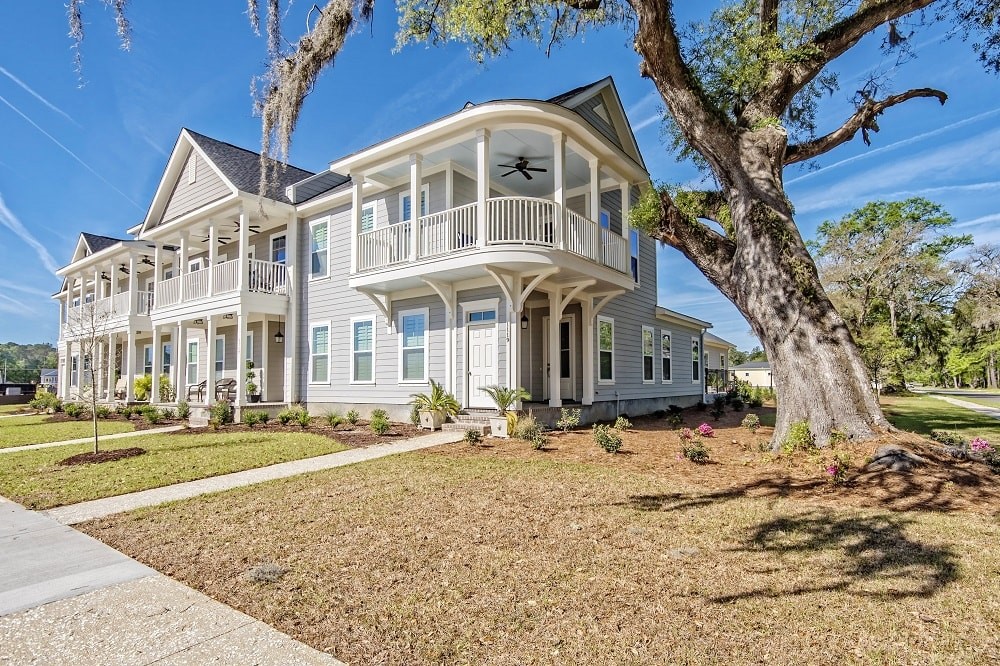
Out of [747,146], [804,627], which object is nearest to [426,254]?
[747,146]

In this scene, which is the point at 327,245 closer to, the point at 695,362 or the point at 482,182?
the point at 482,182

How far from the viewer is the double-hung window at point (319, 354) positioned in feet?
50.5

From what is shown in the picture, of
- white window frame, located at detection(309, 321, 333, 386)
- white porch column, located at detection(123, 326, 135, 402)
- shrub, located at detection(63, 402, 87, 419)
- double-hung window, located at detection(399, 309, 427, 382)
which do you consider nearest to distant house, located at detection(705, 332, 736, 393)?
double-hung window, located at detection(399, 309, 427, 382)

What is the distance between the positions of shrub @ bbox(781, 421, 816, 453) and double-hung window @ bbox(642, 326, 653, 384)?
9.25m

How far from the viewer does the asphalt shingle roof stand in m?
15.7

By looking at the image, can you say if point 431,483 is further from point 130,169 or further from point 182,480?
point 130,169

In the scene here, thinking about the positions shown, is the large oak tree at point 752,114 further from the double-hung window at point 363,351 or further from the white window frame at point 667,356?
the white window frame at point 667,356

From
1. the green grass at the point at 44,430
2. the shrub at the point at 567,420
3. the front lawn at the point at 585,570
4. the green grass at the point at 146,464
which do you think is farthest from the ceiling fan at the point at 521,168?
the green grass at the point at 44,430

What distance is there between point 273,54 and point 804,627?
723 centimetres

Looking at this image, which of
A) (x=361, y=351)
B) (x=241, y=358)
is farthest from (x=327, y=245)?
(x=241, y=358)

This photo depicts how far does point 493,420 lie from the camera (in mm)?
10688

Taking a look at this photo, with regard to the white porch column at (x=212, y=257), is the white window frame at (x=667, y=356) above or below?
below

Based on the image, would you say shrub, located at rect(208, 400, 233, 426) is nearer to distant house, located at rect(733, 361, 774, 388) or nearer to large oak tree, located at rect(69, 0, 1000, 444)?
large oak tree, located at rect(69, 0, 1000, 444)

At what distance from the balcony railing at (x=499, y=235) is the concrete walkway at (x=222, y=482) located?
4.23m
